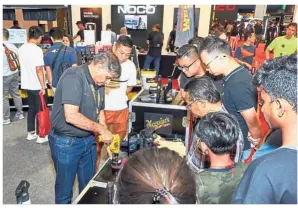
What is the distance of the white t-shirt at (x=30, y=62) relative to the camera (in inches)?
140

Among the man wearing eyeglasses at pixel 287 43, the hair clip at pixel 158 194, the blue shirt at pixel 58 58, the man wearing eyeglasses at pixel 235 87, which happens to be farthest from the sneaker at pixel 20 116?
the hair clip at pixel 158 194

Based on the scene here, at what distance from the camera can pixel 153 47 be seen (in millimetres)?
7520

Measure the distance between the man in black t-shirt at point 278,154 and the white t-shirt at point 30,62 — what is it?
3211mm

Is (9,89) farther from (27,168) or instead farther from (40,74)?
(27,168)

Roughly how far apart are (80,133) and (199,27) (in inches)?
300

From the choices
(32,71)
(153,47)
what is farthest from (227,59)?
(153,47)

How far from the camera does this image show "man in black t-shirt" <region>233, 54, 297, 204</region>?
833 mm

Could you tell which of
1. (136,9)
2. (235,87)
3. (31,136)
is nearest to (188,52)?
(235,87)

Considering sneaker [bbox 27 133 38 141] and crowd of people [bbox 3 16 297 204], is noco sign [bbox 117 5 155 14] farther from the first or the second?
sneaker [bbox 27 133 38 141]

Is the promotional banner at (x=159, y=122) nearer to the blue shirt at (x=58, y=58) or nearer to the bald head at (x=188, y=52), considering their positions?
the bald head at (x=188, y=52)

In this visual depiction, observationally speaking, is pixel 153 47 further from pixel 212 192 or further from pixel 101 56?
pixel 212 192

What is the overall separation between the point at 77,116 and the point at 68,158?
0.35 meters

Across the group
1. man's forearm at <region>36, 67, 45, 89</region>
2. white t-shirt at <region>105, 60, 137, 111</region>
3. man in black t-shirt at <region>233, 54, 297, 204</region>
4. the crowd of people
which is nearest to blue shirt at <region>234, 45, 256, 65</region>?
the crowd of people

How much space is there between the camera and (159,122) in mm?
2908
